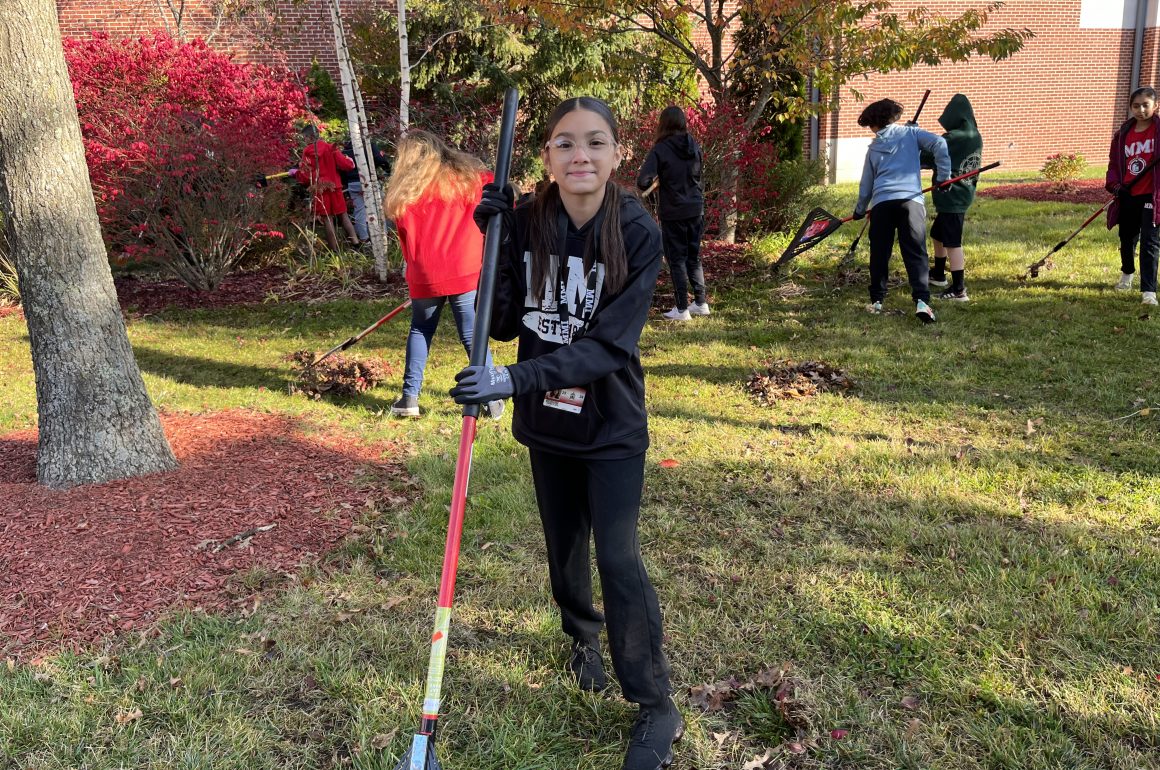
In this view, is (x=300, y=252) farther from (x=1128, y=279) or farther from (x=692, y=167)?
(x=1128, y=279)

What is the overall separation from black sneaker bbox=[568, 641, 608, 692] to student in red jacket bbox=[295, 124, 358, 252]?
9095 mm

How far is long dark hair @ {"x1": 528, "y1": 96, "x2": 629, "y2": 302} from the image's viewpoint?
7.65 feet

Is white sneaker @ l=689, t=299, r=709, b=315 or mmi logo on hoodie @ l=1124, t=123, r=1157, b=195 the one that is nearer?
mmi logo on hoodie @ l=1124, t=123, r=1157, b=195

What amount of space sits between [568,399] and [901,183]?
590 cm

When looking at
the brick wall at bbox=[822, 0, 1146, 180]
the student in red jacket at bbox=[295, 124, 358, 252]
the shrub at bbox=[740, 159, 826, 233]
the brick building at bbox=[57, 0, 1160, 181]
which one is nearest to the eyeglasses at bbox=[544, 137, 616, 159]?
the student in red jacket at bbox=[295, 124, 358, 252]

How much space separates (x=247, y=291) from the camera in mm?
10148

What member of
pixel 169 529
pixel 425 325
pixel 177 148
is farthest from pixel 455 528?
pixel 177 148

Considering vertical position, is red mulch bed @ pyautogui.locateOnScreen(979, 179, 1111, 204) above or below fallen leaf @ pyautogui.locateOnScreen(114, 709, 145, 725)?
above

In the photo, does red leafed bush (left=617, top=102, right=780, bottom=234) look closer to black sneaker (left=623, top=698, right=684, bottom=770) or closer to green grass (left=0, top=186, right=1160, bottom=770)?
green grass (left=0, top=186, right=1160, bottom=770)

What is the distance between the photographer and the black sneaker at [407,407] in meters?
5.81

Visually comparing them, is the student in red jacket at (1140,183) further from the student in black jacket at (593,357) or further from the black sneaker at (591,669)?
the black sneaker at (591,669)

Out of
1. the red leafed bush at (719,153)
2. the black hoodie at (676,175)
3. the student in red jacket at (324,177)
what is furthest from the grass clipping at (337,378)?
the student in red jacket at (324,177)

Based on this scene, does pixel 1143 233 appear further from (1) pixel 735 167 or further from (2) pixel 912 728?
(2) pixel 912 728

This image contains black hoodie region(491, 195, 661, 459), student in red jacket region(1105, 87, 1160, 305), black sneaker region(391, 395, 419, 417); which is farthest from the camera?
student in red jacket region(1105, 87, 1160, 305)
